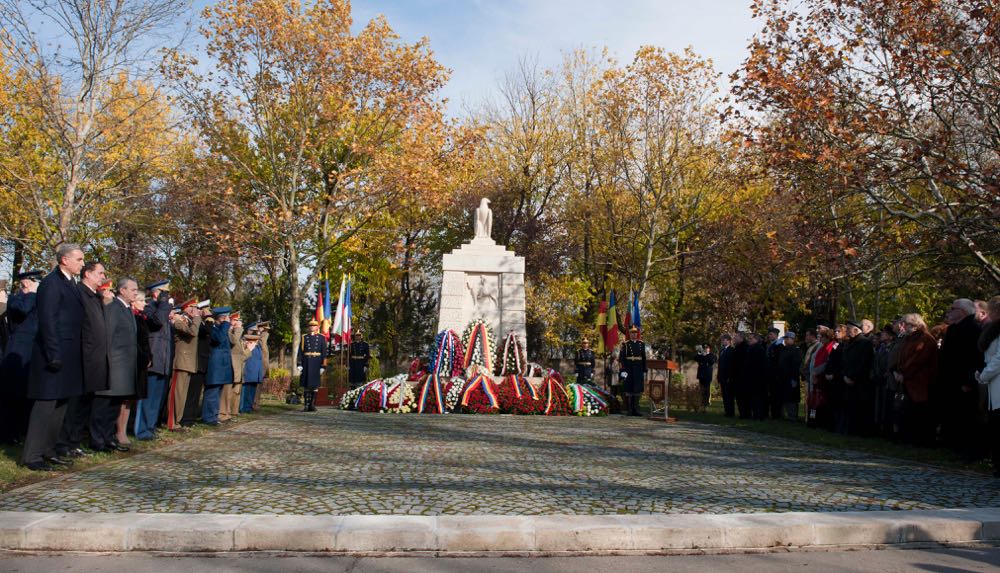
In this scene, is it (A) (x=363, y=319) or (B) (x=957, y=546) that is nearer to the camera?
(B) (x=957, y=546)

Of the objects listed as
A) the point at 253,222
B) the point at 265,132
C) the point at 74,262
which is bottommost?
the point at 74,262

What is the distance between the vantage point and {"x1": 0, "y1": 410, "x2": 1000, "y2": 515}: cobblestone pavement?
19.1 ft

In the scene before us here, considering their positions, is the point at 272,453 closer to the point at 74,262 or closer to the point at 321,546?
the point at 74,262

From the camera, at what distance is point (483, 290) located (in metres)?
20.2

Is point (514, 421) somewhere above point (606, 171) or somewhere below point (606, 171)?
below

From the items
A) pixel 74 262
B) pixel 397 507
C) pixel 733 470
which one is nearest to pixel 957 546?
pixel 733 470

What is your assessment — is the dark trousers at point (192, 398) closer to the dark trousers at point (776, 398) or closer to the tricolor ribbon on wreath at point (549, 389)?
the tricolor ribbon on wreath at point (549, 389)

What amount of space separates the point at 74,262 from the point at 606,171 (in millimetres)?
27899

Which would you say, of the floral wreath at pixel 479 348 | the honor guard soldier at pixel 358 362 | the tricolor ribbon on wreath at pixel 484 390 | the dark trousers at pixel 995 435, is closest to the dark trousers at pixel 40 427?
→ the dark trousers at pixel 995 435

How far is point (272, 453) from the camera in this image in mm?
8812

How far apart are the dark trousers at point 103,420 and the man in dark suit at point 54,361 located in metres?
1.07

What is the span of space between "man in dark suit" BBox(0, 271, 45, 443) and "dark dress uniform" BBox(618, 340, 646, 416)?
1177 cm

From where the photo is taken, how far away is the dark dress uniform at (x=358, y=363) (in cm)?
2428

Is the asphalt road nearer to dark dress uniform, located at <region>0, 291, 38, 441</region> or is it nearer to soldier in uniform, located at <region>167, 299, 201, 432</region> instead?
dark dress uniform, located at <region>0, 291, 38, 441</region>
